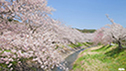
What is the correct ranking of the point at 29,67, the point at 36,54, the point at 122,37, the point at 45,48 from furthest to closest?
the point at 122,37
the point at 29,67
the point at 45,48
the point at 36,54

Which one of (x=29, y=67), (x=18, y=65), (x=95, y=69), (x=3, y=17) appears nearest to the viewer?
(x=3, y=17)

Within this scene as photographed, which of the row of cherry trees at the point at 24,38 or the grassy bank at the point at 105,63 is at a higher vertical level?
the row of cherry trees at the point at 24,38

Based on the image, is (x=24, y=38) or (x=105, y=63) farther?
(x=105, y=63)

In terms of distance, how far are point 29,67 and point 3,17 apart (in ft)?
17.8

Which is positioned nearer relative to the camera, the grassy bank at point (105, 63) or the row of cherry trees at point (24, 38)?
the row of cherry trees at point (24, 38)

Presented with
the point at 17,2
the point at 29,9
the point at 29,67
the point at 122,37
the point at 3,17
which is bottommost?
the point at 29,67

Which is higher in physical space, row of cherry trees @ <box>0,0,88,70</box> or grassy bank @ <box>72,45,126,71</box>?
row of cherry trees @ <box>0,0,88,70</box>

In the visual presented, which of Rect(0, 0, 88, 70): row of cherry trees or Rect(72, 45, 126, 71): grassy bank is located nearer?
Rect(0, 0, 88, 70): row of cherry trees

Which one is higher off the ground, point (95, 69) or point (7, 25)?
point (7, 25)

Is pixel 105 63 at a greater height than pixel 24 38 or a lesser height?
lesser

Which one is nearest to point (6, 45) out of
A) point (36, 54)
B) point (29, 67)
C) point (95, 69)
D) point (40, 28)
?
point (36, 54)

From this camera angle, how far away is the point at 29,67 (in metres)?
9.51

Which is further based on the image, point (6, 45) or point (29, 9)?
point (29, 9)

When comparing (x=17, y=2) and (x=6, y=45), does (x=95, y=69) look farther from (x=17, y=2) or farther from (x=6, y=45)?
(x=17, y=2)
